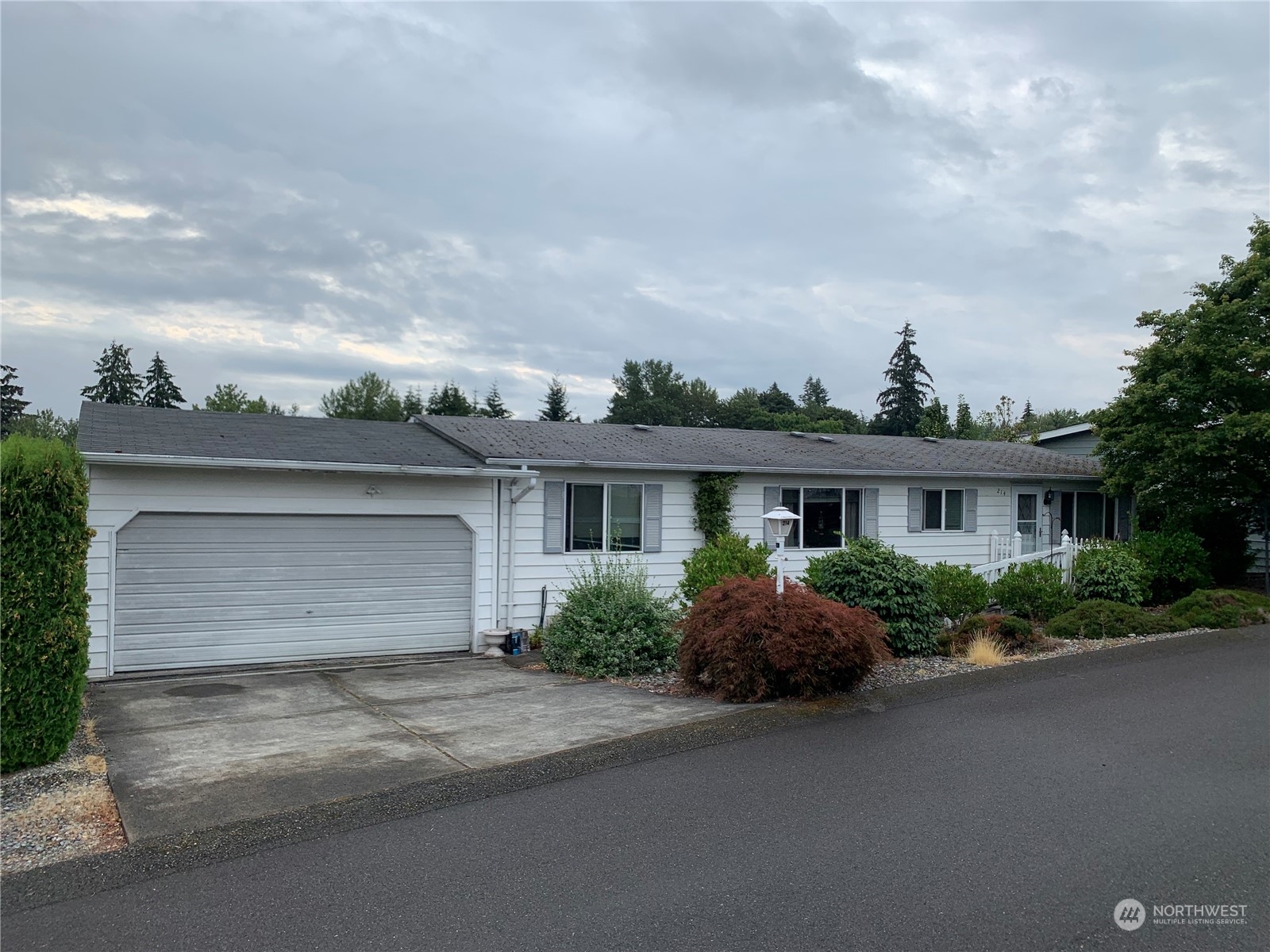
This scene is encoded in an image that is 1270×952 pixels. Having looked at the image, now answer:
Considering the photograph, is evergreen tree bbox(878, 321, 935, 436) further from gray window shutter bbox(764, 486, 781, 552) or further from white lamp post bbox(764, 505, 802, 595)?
white lamp post bbox(764, 505, 802, 595)

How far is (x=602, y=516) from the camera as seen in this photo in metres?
14.0

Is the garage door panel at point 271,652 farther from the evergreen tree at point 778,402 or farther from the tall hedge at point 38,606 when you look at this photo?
the evergreen tree at point 778,402

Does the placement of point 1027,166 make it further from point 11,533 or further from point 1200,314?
point 11,533

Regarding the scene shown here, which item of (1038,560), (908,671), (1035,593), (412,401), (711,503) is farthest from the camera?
(412,401)

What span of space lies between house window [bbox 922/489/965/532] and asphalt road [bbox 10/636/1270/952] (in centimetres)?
1046

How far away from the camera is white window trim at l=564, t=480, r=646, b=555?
13617 millimetres

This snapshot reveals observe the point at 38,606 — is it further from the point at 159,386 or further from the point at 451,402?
the point at 159,386

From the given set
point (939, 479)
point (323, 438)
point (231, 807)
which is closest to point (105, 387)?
point (323, 438)

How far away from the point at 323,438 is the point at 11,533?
268 inches

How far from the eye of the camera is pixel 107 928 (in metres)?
3.92

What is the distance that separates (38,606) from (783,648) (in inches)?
246

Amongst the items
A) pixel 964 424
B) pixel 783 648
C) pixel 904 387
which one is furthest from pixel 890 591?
pixel 904 387

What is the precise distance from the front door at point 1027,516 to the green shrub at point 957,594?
596cm

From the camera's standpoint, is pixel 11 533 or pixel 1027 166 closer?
pixel 11 533
